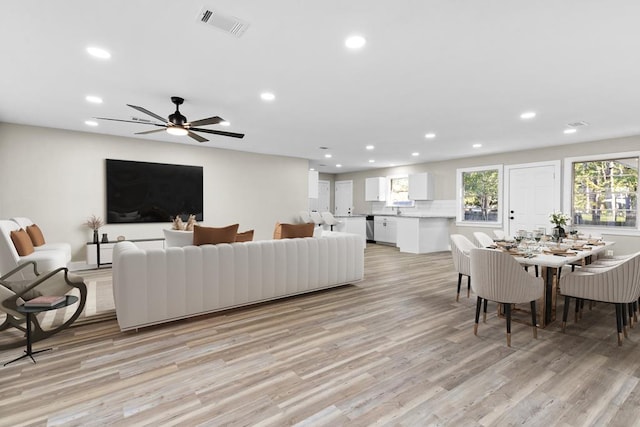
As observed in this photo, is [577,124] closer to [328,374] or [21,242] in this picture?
[328,374]

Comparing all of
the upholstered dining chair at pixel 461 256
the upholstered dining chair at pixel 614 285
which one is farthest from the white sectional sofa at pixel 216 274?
the upholstered dining chair at pixel 614 285

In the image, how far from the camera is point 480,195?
320 inches

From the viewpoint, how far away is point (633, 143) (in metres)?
5.77

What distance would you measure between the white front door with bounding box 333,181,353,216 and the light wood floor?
8.42 metres

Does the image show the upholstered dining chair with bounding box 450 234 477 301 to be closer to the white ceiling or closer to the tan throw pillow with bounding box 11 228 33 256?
the white ceiling

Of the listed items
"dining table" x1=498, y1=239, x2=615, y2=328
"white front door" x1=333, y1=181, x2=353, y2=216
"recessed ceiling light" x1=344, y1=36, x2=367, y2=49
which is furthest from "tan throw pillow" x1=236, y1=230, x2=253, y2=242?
"white front door" x1=333, y1=181, x2=353, y2=216

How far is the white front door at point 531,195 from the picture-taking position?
264 inches

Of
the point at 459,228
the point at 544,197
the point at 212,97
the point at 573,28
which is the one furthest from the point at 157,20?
the point at 459,228

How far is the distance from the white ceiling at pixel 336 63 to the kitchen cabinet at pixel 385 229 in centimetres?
468

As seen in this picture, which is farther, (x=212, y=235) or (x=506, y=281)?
(x=212, y=235)

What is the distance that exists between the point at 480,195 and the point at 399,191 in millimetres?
2628

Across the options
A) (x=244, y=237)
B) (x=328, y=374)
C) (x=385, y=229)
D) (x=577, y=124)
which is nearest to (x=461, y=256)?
(x=328, y=374)

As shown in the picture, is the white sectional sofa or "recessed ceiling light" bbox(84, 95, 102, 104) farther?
"recessed ceiling light" bbox(84, 95, 102, 104)

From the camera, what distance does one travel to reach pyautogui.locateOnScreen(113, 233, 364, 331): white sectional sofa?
2984 millimetres
